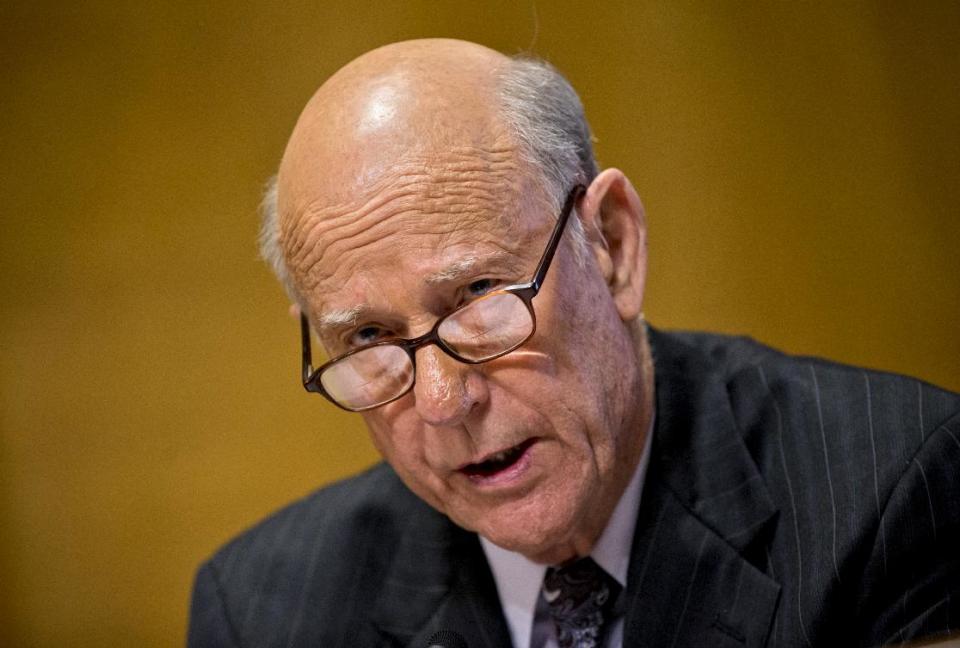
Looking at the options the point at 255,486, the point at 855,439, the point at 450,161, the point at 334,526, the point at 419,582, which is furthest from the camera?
the point at 255,486

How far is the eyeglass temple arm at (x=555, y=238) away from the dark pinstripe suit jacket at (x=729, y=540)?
0.45 m

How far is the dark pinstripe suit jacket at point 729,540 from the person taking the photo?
1.59m

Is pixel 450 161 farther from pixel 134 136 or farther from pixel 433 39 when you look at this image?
pixel 134 136

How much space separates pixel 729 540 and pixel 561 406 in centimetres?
39

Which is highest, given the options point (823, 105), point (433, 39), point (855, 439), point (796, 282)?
point (433, 39)

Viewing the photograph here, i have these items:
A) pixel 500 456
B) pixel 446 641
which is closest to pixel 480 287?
Result: pixel 500 456

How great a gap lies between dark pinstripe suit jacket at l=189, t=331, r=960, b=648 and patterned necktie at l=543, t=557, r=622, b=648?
3.2 inches

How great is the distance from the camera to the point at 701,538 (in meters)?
1.72

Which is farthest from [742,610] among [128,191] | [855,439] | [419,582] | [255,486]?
[128,191]

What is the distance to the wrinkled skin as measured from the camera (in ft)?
5.04

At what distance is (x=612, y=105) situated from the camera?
1983 mm

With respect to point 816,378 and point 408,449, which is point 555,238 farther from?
point 816,378

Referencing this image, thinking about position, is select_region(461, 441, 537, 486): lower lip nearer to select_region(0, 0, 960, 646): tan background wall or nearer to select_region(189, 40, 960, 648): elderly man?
select_region(189, 40, 960, 648): elderly man

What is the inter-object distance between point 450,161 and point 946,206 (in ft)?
3.53
